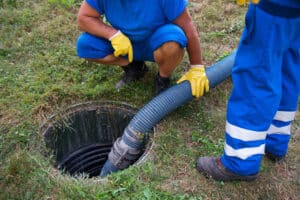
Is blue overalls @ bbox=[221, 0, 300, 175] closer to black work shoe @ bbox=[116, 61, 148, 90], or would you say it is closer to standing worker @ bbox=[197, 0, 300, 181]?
standing worker @ bbox=[197, 0, 300, 181]

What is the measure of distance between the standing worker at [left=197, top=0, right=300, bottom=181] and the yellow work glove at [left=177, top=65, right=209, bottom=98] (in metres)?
0.56

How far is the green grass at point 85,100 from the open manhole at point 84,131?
0.07 meters

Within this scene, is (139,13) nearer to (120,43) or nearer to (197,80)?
(120,43)

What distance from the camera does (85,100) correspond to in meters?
3.32

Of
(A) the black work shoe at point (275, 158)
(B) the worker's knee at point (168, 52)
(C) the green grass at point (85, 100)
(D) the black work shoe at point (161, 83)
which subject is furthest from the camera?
(D) the black work shoe at point (161, 83)

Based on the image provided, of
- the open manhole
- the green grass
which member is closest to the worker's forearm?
the green grass

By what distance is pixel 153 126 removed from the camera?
9.91 feet

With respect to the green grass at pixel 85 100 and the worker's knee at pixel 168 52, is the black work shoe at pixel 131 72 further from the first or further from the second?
the worker's knee at pixel 168 52

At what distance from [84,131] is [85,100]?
0.24 m

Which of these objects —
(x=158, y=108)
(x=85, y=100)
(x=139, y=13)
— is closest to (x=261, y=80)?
(x=158, y=108)

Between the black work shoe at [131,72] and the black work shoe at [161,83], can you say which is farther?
the black work shoe at [131,72]

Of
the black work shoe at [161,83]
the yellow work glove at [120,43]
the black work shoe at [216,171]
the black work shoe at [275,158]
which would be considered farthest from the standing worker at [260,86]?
the yellow work glove at [120,43]

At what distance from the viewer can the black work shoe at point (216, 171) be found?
2.63 m

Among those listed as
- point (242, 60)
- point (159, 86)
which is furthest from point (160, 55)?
point (242, 60)
